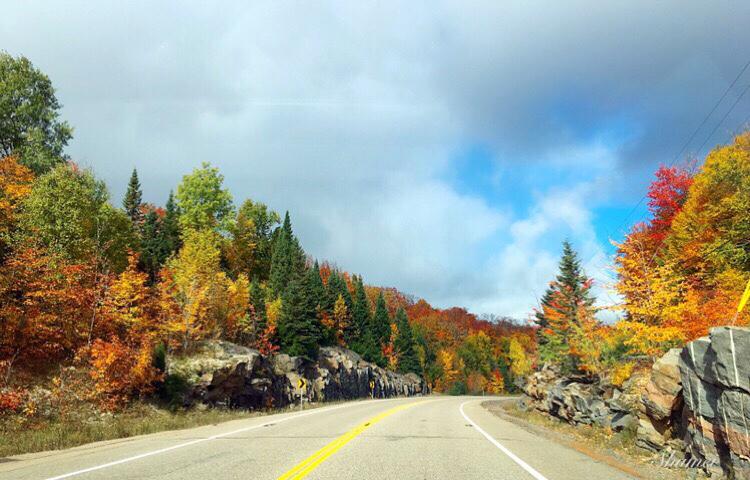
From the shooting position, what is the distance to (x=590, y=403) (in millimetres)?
18672

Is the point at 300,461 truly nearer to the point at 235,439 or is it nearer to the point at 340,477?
the point at 340,477

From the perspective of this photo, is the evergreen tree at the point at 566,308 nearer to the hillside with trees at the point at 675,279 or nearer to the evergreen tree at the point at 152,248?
the hillside with trees at the point at 675,279

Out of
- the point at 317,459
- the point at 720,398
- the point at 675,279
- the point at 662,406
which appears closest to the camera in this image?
the point at 720,398

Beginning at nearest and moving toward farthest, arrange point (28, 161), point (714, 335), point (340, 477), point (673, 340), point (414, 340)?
point (340, 477), point (714, 335), point (673, 340), point (28, 161), point (414, 340)

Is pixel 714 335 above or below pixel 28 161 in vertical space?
below

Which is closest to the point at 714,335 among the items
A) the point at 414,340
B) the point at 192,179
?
the point at 192,179

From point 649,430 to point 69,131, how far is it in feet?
142

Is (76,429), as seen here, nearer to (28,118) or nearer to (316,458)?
(316,458)

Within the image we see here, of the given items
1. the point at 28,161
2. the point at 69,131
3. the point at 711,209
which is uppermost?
the point at 69,131

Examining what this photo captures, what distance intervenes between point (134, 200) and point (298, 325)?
142 ft

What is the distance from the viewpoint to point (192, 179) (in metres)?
57.7

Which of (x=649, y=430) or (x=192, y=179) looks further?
(x=192, y=179)

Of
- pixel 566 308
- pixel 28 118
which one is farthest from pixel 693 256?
pixel 28 118

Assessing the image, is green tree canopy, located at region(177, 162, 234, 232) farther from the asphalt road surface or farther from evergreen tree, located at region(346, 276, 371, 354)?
the asphalt road surface
